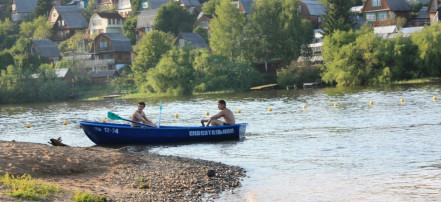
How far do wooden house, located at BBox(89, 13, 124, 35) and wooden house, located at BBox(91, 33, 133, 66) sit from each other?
1377 cm

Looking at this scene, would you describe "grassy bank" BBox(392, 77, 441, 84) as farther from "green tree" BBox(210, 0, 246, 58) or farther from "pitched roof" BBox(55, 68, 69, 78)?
"pitched roof" BBox(55, 68, 69, 78)

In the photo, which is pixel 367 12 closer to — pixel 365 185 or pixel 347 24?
pixel 347 24

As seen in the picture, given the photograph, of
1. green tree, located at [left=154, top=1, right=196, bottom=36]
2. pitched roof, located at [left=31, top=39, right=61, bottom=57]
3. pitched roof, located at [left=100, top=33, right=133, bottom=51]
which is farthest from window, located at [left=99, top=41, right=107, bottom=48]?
green tree, located at [left=154, top=1, right=196, bottom=36]

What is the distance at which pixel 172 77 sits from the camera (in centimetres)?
8519

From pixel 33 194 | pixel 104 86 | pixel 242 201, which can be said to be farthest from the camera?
pixel 104 86

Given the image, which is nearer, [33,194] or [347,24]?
[33,194]

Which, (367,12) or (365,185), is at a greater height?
(367,12)

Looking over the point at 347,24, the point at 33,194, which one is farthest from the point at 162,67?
the point at 33,194

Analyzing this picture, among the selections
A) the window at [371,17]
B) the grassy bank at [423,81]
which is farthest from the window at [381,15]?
the grassy bank at [423,81]

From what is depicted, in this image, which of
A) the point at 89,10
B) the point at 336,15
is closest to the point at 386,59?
the point at 336,15

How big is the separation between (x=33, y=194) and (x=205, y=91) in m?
68.7

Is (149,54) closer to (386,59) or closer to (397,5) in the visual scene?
(386,59)

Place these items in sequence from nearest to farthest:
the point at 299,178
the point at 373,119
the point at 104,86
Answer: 1. the point at 299,178
2. the point at 373,119
3. the point at 104,86

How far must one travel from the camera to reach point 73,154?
74.2 ft
